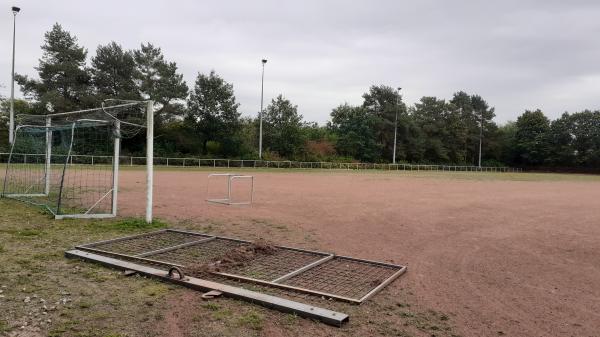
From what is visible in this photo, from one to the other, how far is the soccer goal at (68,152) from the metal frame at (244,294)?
303 centimetres

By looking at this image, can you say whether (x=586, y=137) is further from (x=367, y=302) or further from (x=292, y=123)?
(x=367, y=302)

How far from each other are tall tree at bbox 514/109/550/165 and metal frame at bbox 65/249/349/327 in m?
74.3

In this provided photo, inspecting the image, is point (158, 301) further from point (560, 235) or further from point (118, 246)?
point (560, 235)

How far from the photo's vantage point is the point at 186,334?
10.6 feet

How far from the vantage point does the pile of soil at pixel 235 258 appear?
474 cm

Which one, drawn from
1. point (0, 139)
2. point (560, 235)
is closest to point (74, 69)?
point (0, 139)

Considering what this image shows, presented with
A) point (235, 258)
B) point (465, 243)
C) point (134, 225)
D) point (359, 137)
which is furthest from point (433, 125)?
point (235, 258)

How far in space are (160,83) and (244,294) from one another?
3838 cm

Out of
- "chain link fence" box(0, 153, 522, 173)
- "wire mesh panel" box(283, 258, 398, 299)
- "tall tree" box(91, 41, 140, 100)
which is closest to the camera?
"wire mesh panel" box(283, 258, 398, 299)

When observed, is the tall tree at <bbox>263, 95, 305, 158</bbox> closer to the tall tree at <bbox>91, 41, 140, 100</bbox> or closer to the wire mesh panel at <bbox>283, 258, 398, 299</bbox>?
the tall tree at <bbox>91, 41, 140, 100</bbox>

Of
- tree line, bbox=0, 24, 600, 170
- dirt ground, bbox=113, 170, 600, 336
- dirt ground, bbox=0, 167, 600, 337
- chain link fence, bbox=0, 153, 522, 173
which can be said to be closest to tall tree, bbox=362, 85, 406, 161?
tree line, bbox=0, 24, 600, 170

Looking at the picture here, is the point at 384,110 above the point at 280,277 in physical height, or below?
above

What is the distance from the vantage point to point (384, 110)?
59.1 metres

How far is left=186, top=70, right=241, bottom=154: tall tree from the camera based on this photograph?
138 feet
